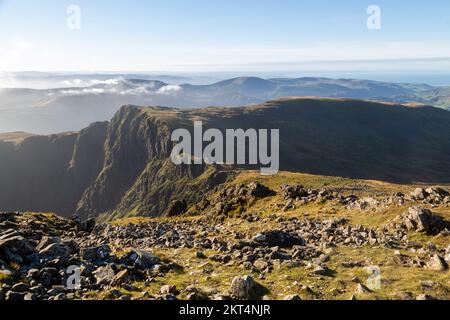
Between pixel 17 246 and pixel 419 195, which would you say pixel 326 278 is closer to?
pixel 17 246

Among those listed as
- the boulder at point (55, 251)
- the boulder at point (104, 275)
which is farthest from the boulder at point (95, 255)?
the boulder at point (104, 275)

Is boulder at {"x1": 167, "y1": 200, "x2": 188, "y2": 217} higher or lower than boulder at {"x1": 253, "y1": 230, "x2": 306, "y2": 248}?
above

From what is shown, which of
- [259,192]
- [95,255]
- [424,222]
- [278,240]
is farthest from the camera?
[259,192]

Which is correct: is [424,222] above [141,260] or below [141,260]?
above

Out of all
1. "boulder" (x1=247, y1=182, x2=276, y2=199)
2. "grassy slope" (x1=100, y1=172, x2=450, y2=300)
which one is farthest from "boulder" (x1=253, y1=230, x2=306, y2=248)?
"boulder" (x1=247, y1=182, x2=276, y2=199)

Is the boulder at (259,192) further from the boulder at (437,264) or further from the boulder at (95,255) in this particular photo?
the boulder at (437,264)

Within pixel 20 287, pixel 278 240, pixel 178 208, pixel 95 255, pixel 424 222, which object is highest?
pixel 20 287

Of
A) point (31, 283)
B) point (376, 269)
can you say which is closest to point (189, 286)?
point (31, 283)

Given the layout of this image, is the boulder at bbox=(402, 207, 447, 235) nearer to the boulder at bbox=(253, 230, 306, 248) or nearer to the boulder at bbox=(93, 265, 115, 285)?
the boulder at bbox=(253, 230, 306, 248)

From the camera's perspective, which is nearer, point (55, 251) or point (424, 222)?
point (55, 251)

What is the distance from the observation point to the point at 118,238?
4222cm

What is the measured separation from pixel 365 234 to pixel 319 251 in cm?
651

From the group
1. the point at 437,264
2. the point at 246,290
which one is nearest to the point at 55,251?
the point at 246,290
